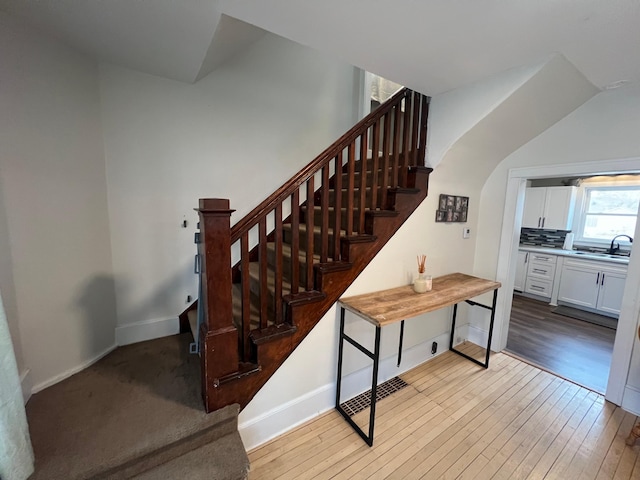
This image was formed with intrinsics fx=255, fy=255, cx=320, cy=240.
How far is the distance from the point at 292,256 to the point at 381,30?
133 centimetres

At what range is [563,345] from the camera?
3.10 m

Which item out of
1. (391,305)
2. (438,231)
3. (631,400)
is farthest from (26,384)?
(631,400)

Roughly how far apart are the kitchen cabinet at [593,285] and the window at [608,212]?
2.63 ft

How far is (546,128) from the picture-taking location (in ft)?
7.82

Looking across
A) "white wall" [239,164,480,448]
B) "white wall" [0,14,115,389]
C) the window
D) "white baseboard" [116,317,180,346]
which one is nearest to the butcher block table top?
"white wall" [239,164,480,448]

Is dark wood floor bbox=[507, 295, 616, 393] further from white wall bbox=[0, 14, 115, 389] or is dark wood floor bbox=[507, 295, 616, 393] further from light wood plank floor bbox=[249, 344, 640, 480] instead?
white wall bbox=[0, 14, 115, 389]

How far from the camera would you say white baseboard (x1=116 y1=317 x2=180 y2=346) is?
6.61ft

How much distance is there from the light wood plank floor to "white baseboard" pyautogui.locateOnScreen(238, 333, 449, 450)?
0.18 feet

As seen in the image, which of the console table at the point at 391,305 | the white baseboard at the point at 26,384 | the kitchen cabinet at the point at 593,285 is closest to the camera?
the white baseboard at the point at 26,384

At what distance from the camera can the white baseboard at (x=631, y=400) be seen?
2051mm

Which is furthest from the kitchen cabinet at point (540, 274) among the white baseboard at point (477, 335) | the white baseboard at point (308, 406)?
the white baseboard at point (308, 406)

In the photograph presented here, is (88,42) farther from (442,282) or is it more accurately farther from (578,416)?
(578,416)

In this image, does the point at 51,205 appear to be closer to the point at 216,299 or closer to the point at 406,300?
the point at 216,299

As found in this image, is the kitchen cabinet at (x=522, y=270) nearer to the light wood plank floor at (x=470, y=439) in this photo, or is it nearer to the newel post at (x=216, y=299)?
the light wood plank floor at (x=470, y=439)
